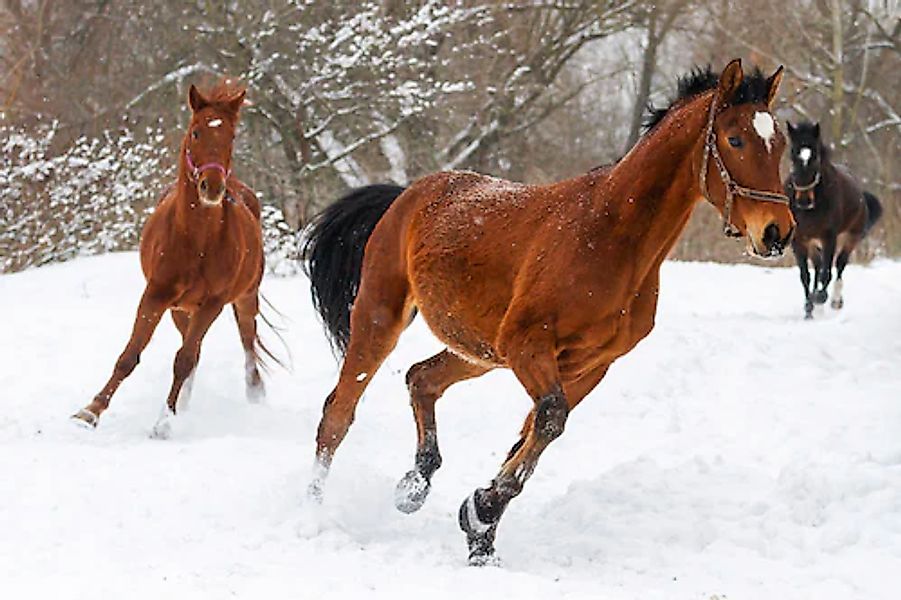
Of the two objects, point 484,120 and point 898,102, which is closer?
point 484,120

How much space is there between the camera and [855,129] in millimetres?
30578

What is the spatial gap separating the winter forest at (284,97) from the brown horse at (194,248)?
801 centimetres

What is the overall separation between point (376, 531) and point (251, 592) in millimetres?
1410

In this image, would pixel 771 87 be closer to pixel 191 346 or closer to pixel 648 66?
pixel 191 346

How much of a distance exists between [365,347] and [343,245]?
0.96 meters

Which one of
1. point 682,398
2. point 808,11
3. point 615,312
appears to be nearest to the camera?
point 615,312

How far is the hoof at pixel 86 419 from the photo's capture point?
7328 millimetres

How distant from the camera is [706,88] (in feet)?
16.4

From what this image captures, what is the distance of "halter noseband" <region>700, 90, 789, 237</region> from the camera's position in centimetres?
439

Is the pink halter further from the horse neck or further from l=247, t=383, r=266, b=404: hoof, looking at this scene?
the horse neck

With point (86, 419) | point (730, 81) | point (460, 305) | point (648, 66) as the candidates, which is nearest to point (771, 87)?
point (730, 81)

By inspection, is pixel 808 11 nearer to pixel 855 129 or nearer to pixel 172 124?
pixel 855 129

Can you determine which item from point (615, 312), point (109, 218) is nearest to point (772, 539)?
point (615, 312)

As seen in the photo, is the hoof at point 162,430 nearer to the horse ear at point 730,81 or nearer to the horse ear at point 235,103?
the horse ear at point 235,103
